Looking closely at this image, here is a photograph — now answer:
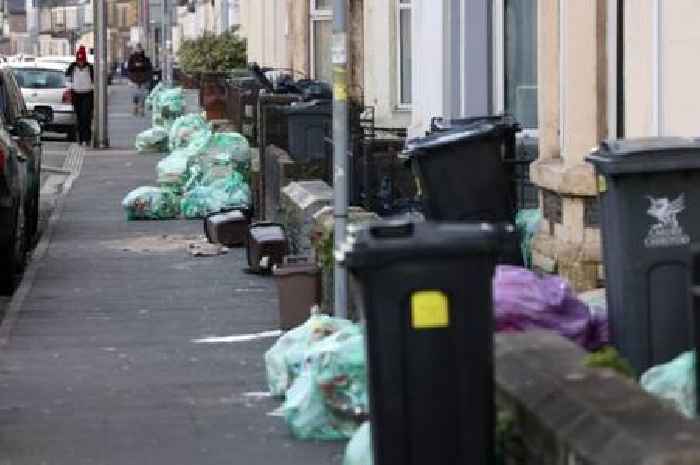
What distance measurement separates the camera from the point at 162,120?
35.2 meters

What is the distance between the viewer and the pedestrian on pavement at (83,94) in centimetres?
3503

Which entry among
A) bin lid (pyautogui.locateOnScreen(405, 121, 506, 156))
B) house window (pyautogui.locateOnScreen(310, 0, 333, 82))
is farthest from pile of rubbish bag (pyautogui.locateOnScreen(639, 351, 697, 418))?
house window (pyautogui.locateOnScreen(310, 0, 333, 82))

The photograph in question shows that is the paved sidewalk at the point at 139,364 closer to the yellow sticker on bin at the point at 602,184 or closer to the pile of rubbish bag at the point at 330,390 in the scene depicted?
the pile of rubbish bag at the point at 330,390

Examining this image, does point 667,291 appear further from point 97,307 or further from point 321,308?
point 97,307

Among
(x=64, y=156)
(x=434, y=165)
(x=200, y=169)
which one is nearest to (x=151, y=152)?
(x=64, y=156)

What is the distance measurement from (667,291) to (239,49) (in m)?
31.8

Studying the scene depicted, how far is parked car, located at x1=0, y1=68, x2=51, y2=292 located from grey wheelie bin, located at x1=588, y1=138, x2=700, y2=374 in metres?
8.05

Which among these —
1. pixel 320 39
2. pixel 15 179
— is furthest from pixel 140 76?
pixel 15 179

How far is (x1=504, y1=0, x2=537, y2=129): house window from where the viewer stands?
13.4 meters

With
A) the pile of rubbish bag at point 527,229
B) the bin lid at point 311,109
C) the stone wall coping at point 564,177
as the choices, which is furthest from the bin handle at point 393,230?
the bin lid at point 311,109

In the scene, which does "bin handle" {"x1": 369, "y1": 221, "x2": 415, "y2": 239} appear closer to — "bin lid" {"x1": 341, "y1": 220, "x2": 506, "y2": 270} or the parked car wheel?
"bin lid" {"x1": 341, "y1": 220, "x2": 506, "y2": 270}

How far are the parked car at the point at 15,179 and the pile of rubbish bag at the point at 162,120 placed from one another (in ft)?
40.0

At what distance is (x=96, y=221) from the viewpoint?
20.6m

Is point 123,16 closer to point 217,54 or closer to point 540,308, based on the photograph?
point 217,54
